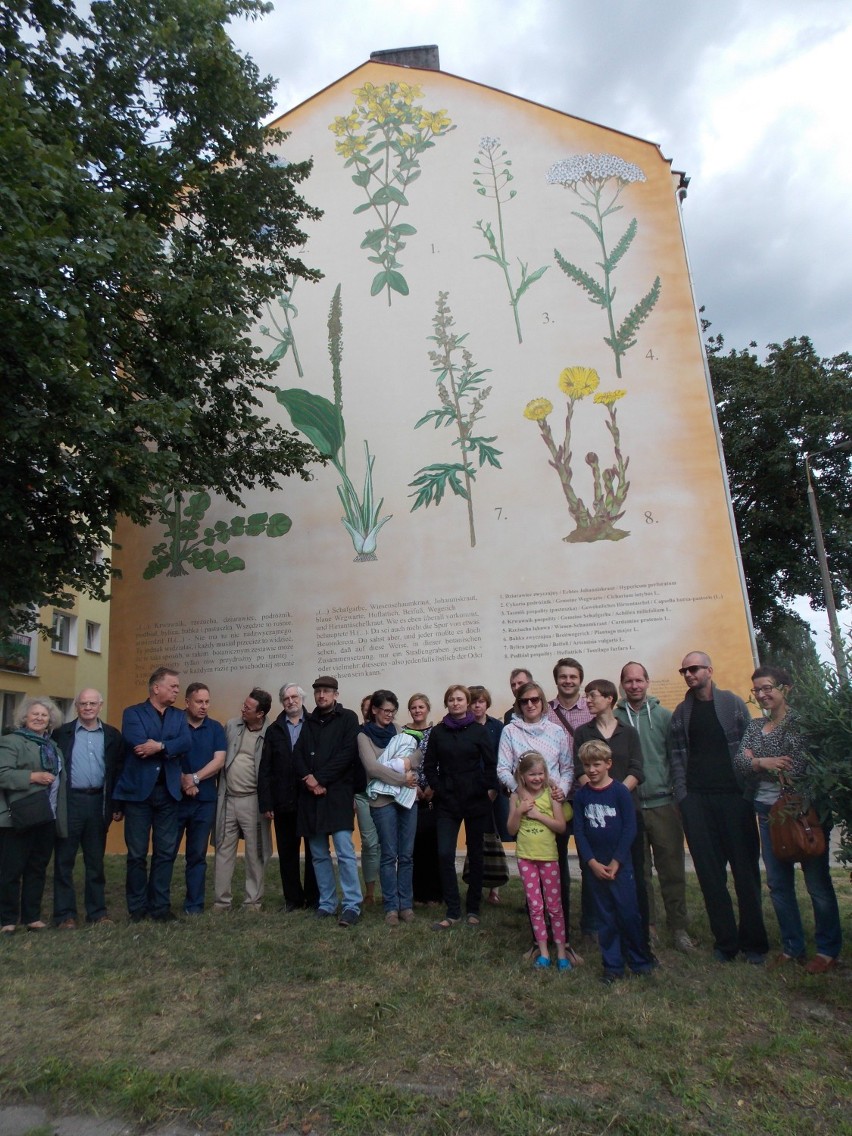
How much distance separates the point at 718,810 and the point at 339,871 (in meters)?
2.53

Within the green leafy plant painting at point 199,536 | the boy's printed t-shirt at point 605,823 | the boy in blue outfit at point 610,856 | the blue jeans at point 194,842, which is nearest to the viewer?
the boy in blue outfit at point 610,856

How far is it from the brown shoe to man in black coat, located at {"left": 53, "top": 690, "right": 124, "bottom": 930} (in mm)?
4506

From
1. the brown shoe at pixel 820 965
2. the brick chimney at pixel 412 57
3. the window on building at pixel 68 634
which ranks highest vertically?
the brick chimney at pixel 412 57

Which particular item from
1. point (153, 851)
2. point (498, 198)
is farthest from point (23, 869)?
point (498, 198)

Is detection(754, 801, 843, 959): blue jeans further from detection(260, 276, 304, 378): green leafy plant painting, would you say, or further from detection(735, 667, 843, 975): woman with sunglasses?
detection(260, 276, 304, 378): green leafy plant painting

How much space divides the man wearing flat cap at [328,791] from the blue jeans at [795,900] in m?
2.68

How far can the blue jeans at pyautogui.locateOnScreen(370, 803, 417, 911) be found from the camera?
18.5 ft

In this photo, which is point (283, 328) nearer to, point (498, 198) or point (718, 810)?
point (498, 198)

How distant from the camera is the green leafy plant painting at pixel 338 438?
10320mm

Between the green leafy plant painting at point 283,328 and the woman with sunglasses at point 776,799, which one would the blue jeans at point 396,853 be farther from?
the green leafy plant painting at point 283,328

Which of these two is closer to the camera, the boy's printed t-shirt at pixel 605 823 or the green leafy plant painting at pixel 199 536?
the boy's printed t-shirt at pixel 605 823

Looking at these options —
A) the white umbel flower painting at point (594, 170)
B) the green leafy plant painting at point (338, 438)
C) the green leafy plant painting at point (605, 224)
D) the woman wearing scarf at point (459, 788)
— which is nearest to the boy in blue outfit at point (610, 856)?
the woman wearing scarf at point (459, 788)

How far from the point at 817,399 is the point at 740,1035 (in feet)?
57.9

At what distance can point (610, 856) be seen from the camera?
4461mm
